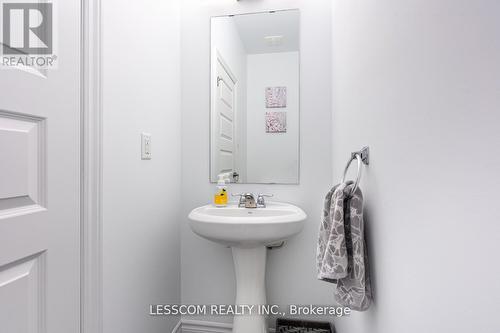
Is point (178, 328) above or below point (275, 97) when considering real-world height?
below

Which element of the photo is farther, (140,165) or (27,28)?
(140,165)

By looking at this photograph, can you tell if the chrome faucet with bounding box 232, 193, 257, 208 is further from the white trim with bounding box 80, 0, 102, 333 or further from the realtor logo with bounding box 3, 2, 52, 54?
the realtor logo with bounding box 3, 2, 52, 54

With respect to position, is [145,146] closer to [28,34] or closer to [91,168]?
[91,168]

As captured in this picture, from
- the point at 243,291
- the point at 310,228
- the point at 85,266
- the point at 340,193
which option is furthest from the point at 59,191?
the point at 310,228

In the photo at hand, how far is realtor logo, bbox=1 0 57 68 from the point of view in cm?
66

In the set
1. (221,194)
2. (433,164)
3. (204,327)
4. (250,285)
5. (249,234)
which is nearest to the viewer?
(433,164)

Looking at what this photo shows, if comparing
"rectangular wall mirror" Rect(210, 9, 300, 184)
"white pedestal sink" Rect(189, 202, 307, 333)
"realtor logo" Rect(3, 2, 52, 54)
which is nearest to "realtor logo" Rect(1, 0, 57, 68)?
"realtor logo" Rect(3, 2, 52, 54)

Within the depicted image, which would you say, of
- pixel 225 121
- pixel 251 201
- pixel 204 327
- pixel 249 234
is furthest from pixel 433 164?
pixel 204 327

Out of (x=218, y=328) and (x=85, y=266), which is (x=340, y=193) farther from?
(x=218, y=328)

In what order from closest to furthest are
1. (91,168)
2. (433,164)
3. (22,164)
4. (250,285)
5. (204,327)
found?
(433,164), (22,164), (91,168), (250,285), (204,327)

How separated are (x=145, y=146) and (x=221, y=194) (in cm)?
50

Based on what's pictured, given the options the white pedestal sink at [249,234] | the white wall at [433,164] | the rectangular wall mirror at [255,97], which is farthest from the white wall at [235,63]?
the white wall at [433,164]

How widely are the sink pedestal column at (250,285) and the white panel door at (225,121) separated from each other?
20.5 inches

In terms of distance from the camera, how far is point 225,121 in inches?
64.1
